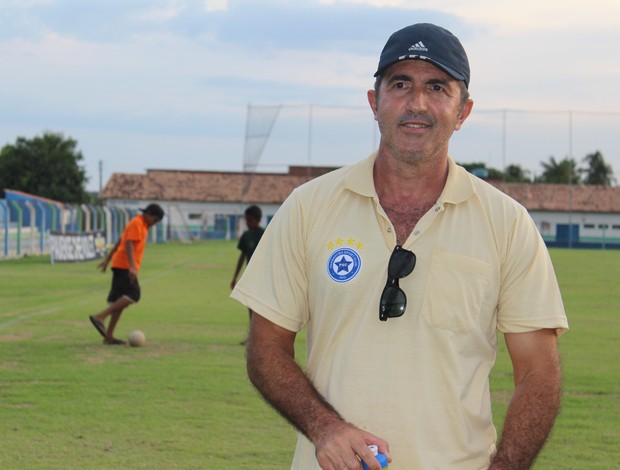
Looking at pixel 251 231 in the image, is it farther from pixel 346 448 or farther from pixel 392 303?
pixel 346 448

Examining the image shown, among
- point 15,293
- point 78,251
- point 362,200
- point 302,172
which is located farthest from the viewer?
point 302,172

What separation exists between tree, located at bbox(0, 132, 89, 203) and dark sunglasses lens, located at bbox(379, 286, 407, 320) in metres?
96.1

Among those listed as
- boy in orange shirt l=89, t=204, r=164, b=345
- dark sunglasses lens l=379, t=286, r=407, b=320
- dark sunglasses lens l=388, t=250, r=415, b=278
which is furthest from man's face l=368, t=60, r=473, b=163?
boy in orange shirt l=89, t=204, r=164, b=345

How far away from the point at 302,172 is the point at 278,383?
77.0 m

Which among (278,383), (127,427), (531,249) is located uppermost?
(531,249)

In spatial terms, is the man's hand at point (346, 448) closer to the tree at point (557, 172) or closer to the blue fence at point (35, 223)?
the blue fence at point (35, 223)

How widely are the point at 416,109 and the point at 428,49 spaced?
0.56 ft

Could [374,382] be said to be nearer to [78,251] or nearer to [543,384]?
[543,384]

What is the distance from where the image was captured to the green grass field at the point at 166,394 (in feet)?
28.9

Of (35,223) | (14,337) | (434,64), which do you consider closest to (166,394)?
(14,337)

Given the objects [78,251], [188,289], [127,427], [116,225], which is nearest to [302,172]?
[116,225]

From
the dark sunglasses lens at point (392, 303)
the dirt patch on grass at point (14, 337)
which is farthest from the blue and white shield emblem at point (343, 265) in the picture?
the dirt patch on grass at point (14, 337)

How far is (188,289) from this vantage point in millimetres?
27703

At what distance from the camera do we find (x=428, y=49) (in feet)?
11.0
